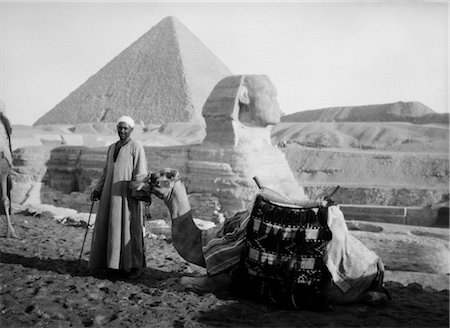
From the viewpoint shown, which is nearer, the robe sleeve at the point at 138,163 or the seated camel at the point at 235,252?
the seated camel at the point at 235,252

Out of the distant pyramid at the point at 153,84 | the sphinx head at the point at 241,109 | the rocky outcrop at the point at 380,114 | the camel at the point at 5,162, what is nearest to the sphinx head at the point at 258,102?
the sphinx head at the point at 241,109

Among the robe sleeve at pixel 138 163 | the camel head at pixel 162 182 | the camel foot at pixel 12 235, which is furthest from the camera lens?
the camel foot at pixel 12 235

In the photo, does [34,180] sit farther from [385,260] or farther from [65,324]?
[65,324]

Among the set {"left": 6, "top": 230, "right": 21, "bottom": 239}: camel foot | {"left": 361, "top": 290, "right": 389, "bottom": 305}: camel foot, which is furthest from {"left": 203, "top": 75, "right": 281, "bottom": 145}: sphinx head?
{"left": 361, "top": 290, "right": 389, "bottom": 305}: camel foot

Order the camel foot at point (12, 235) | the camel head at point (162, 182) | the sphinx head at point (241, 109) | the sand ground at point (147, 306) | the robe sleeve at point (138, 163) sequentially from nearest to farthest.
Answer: the sand ground at point (147, 306)
the camel head at point (162, 182)
the robe sleeve at point (138, 163)
the camel foot at point (12, 235)
the sphinx head at point (241, 109)

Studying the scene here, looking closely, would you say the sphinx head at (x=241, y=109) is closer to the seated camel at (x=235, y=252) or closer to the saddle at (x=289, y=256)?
the seated camel at (x=235, y=252)

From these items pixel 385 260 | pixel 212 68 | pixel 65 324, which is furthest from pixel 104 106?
pixel 65 324
